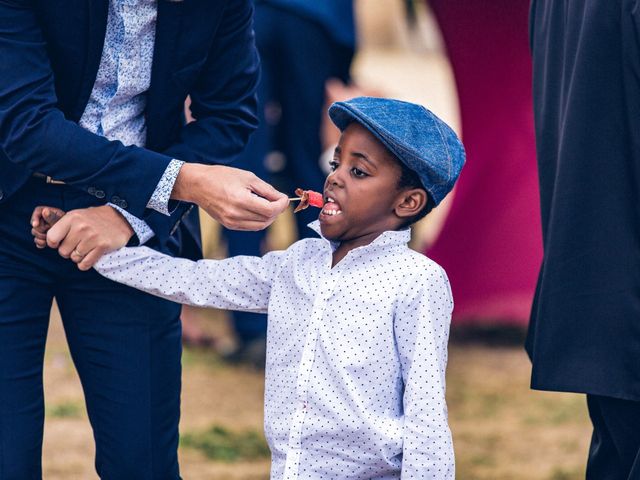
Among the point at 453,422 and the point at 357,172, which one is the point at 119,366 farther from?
the point at 453,422

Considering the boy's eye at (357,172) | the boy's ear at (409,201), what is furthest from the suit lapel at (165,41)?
the boy's ear at (409,201)

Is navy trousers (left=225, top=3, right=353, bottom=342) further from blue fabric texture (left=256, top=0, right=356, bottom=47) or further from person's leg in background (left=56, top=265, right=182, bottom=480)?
person's leg in background (left=56, top=265, right=182, bottom=480)

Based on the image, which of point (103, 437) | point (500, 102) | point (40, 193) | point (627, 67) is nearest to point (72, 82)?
point (40, 193)

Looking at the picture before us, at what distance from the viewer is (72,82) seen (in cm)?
262

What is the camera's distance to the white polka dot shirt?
248 cm

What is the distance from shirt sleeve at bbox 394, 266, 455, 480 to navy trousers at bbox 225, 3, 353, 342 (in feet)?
8.94

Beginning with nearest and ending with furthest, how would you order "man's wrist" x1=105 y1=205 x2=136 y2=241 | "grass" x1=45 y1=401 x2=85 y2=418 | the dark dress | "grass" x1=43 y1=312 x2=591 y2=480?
1. the dark dress
2. "man's wrist" x1=105 y1=205 x2=136 y2=241
3. "grass" x1=43 y1=312 x2=591 y2=480
4. "grass" x1=45 y1=401 x2=85 y2=418

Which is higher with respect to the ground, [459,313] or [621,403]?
[621,403]

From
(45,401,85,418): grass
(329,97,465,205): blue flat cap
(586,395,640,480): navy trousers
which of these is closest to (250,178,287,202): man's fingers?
(329,97,465,205): blue flat cap

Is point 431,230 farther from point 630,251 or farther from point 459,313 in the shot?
point 630,251

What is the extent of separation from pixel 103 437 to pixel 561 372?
106 cm

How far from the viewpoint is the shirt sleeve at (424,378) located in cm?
246

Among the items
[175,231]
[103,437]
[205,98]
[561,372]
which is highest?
[205,98]

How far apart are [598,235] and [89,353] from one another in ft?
3.91
